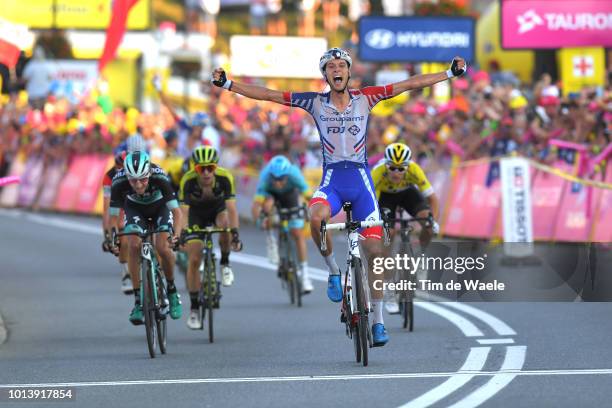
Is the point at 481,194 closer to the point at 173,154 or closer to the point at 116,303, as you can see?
the point at 173,154

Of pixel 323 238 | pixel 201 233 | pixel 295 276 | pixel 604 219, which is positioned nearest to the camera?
pixel 323 238

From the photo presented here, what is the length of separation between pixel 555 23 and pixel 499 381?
16.3 metres

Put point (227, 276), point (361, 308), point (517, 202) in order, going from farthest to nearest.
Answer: point (517, 202) → point (227, 276) → point (361, 308)

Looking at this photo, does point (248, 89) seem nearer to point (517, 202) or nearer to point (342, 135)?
point (342, 135)

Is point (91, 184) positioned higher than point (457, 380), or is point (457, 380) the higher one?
point (91, 184)

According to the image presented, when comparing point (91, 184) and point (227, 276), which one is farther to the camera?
point (91, 184)

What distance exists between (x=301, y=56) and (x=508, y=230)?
1801 centimetres

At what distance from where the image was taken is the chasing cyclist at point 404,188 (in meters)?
14.5

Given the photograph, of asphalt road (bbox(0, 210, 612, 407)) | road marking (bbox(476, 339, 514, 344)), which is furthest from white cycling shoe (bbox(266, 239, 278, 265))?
road marking (bbox(476, 339, 514, 344))

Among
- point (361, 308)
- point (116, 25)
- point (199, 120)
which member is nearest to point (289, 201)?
point (199, 120)

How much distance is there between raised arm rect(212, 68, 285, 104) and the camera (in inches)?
480


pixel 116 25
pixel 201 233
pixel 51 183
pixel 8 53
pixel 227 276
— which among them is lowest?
pixel 227 276

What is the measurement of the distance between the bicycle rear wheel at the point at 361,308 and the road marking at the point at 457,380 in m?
0.71

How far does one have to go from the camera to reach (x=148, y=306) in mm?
12992
